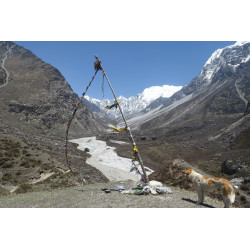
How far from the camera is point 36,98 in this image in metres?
141

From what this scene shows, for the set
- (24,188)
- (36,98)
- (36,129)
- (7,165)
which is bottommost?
(24,188)

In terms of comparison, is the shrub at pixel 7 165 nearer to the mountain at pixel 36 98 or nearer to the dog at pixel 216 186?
the dog at pixel 216 186

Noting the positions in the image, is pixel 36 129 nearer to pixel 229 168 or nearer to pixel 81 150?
pixel 81 150

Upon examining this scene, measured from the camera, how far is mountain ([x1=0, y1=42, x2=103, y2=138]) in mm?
120875

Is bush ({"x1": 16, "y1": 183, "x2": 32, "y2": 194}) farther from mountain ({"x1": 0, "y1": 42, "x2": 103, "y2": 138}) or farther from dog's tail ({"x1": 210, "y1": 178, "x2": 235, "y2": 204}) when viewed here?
mountain ({"x1": 0, "y1": 42, "x2": 103, "y2": 138})

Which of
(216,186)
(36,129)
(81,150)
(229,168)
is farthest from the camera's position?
(36,129)

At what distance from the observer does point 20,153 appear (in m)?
28.7

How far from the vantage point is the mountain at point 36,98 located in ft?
397

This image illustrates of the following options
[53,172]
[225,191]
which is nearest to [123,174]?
[53,172]

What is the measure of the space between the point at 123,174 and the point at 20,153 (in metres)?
26.5

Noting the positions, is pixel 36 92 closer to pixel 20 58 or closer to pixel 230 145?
pixel 20 58

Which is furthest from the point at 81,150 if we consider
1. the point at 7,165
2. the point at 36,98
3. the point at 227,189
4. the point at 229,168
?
the point at 36,98

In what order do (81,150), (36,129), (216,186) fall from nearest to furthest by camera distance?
1. (216,186)
2. (81,150)
3. (36,129)

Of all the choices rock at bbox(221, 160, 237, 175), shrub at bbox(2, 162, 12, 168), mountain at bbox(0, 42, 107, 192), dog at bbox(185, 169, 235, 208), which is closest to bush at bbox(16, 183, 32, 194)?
mountain at bbox(0, 42, 107, 192)
